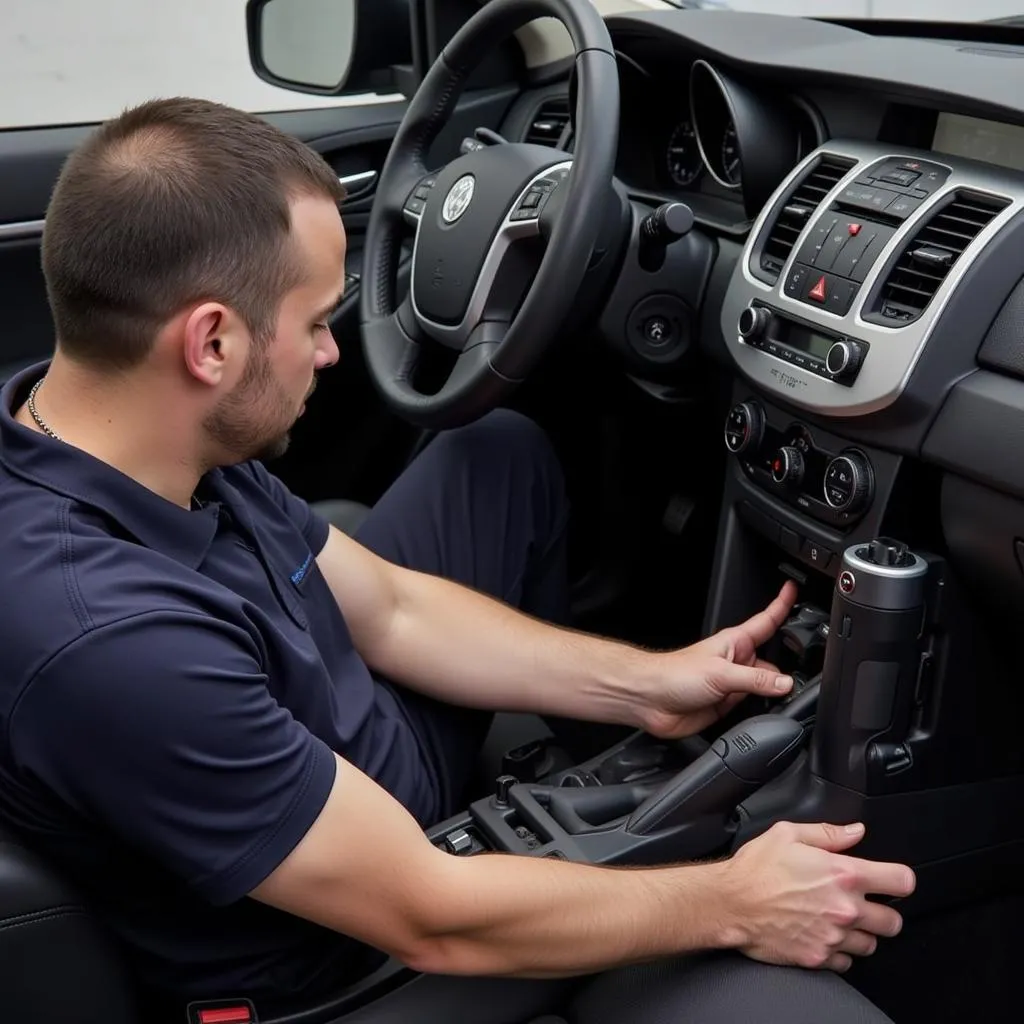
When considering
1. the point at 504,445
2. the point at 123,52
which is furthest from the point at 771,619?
the point at 123,52

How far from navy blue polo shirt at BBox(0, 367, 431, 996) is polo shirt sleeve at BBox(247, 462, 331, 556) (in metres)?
0.19

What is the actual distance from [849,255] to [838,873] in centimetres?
61

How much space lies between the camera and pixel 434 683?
1.54 m

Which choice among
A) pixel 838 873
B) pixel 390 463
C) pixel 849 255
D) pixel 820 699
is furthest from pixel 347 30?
pixel 838 873

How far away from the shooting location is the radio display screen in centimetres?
139

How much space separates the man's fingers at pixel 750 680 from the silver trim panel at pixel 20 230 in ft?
4.45

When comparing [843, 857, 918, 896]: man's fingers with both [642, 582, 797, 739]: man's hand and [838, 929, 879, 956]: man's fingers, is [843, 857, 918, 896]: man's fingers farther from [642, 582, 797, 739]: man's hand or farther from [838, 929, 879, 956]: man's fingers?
[642, 582, 797, 739]: man's hand

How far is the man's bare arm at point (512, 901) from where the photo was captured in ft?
3.45

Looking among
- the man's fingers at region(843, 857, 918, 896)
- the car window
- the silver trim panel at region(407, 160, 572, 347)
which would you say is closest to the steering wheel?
the silver trim panel at region(407, 160, 572, 347)

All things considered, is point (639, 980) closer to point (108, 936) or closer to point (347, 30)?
point (108, 936)

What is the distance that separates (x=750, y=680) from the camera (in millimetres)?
1473

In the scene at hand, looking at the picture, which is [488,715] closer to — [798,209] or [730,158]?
[798,209]

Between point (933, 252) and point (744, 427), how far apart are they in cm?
33

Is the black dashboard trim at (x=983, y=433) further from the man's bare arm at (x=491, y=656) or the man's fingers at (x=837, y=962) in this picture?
the man's fingers at (x=837, y=962)
